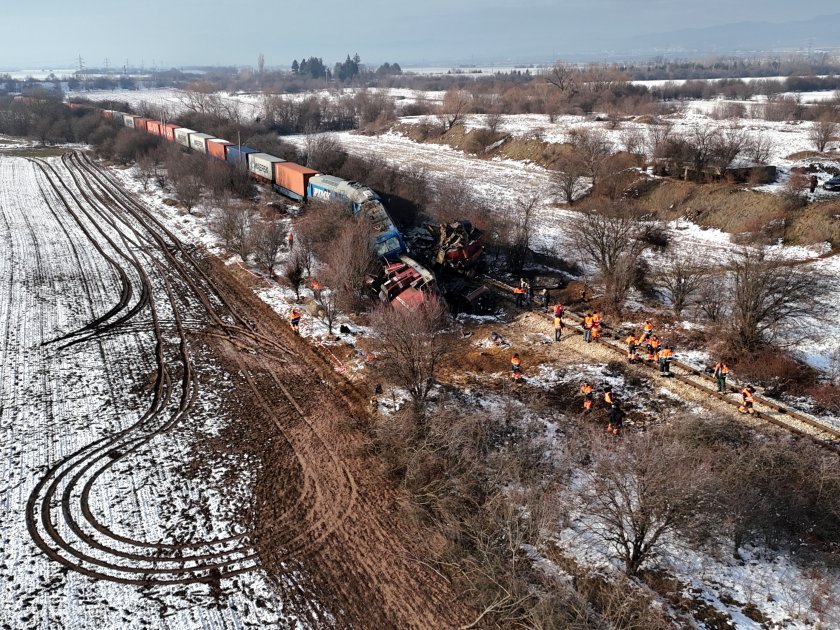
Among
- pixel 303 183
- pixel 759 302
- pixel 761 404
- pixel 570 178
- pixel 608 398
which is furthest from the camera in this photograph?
pixel 570 178

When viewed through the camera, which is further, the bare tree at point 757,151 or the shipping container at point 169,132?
the shipping container at point 169,132

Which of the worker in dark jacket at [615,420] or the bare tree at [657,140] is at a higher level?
the bare tree at [657,140]

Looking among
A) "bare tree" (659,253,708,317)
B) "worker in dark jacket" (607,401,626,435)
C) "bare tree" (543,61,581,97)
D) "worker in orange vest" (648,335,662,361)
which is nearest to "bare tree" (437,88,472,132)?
"bare tree" (543,61,581,97)

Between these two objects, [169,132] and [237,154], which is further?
[169,132]

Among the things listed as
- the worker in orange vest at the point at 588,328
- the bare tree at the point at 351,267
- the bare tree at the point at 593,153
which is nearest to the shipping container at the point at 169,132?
the bare tree at the point at 593,153

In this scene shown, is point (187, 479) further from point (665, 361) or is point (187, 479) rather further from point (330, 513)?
point (665, 361)

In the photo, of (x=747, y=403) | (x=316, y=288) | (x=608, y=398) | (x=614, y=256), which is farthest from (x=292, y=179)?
(x=747, y=403)

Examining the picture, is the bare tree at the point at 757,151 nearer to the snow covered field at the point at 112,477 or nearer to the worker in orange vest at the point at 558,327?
the worker in orange vest at the point at 558,327

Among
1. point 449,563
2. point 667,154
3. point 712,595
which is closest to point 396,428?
point 449,563

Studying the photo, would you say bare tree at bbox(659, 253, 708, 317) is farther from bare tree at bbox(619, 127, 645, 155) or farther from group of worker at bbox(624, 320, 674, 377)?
bare tree at bbox(619, 127, 645, 155)

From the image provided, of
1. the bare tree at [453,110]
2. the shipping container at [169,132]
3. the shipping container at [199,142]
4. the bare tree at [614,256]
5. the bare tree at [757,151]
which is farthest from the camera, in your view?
the bare tree at [453,110]
